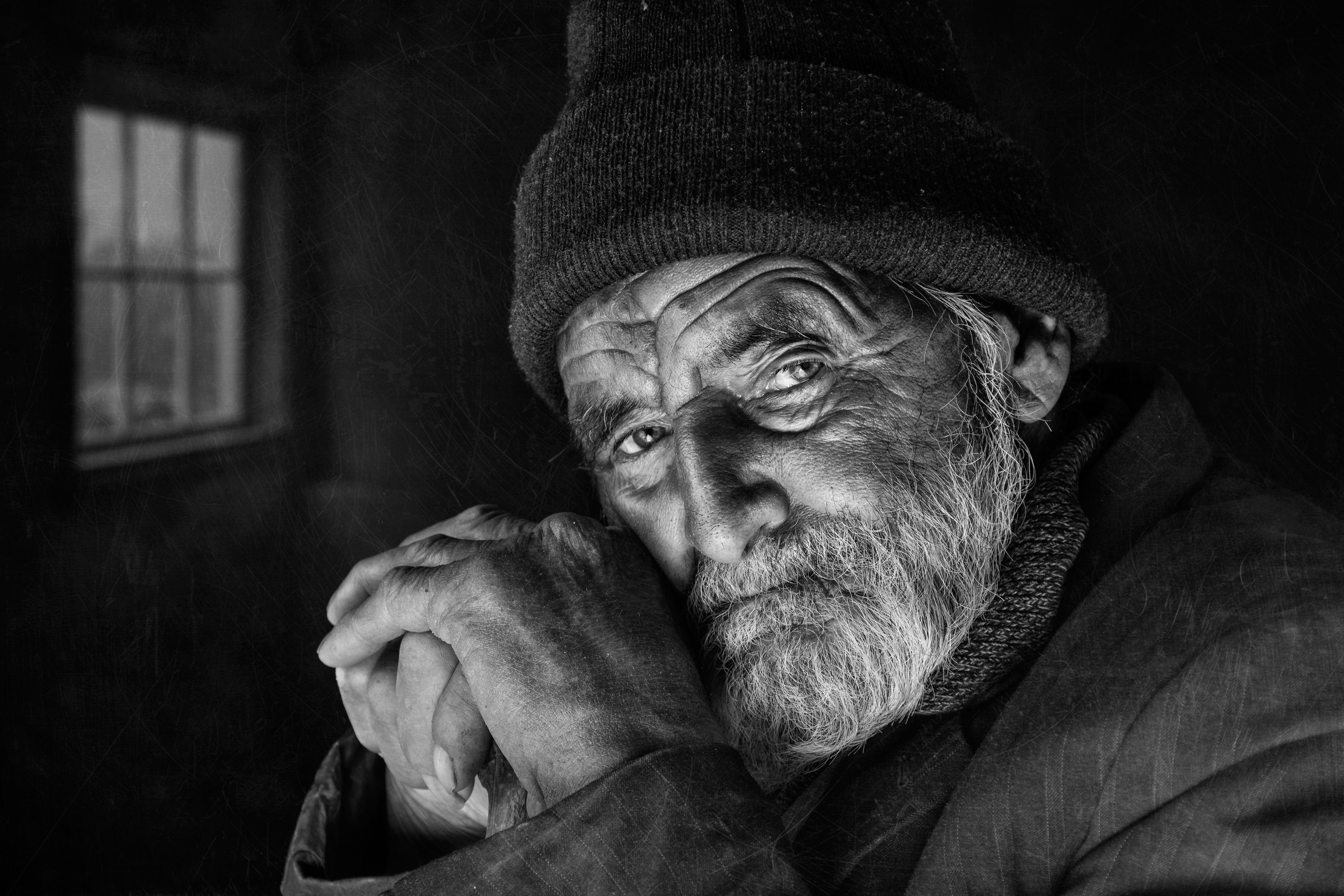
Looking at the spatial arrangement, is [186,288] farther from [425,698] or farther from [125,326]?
[425,698]

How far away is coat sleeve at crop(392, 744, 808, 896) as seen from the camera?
111cm

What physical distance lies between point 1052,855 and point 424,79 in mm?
1806

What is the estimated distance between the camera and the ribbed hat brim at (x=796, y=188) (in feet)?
4.50

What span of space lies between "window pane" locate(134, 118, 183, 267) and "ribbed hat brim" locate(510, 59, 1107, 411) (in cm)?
99

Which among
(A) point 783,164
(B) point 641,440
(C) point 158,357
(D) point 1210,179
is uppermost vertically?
(D) point 1210,179

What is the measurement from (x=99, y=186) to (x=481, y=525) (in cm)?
115

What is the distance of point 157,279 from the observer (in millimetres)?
2133

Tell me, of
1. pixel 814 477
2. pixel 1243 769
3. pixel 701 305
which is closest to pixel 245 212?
pixel 701 305

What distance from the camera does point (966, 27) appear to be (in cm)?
214

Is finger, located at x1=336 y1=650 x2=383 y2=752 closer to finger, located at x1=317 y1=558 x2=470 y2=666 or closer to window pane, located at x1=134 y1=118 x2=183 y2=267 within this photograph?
finger, located at x1=317 y1=558 x2=470 y2=666

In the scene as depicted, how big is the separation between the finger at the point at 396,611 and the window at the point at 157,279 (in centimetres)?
83

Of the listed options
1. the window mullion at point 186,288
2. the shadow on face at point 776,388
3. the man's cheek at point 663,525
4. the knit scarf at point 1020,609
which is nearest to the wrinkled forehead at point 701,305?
the shadow on face at point 776,388

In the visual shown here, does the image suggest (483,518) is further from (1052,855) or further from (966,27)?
(966,27)

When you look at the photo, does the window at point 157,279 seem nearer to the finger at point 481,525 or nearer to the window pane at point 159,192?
the window pane at point 159,192
